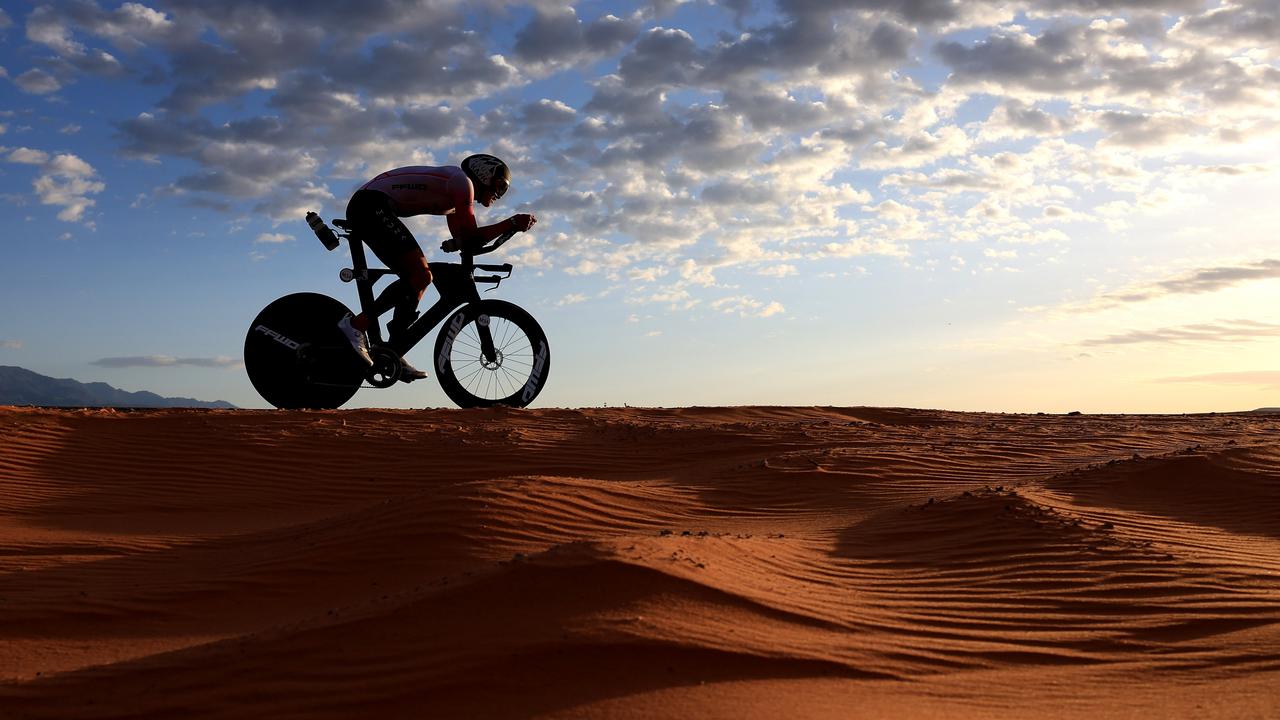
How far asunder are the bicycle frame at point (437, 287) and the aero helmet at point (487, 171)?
58 cm

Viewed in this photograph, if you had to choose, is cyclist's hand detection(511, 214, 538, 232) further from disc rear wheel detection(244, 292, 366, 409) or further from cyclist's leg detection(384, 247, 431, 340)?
disc rear wheel detection(244, 292, 366, 409)

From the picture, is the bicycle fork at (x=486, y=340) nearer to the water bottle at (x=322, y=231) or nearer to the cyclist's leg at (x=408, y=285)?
the cyclist's leg at (x=408, y=285)

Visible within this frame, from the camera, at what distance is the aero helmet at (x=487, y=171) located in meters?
11.3

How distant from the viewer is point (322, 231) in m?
11.2

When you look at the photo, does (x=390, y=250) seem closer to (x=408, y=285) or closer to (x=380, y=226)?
(x=380, y=226)

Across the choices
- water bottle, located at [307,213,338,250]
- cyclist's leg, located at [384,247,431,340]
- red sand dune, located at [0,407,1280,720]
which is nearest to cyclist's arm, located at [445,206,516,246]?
cyclist's leg, located at [384,247,431,340]

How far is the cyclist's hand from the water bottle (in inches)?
75.0

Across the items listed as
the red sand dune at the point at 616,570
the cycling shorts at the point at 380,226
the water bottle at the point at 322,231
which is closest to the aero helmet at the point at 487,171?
the cycling shorts at the point at 380,226

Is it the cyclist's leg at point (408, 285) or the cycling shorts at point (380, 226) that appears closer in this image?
the cycling shorts at point (380, 226)

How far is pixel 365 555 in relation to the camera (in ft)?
21.9

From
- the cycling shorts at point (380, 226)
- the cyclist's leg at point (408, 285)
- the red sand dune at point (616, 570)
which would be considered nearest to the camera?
the red sand dune at point (616, 570)

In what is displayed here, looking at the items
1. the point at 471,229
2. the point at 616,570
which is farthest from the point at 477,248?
the point at 616,570

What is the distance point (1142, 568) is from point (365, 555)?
476 centimetres

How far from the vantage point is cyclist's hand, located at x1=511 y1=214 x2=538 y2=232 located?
11484 mm
